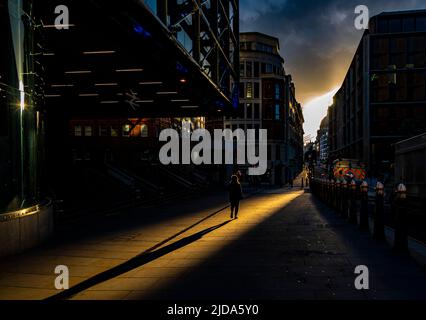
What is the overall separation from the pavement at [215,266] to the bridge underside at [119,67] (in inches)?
217

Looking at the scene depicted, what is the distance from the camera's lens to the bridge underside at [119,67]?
36.7 ft

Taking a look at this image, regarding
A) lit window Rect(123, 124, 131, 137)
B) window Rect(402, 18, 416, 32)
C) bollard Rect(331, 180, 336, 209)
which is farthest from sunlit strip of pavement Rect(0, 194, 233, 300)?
window Rect(402, 18, 416, 32)

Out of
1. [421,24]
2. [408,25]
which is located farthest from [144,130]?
[421,24]

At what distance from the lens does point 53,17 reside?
457 inches

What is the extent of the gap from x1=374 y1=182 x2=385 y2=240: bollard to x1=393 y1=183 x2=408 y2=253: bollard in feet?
3.06

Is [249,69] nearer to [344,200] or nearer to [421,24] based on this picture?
[421,24]

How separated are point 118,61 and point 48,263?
1121cm

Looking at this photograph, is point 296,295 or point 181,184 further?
→ point 181,184

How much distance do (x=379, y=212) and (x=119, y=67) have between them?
13.1 m

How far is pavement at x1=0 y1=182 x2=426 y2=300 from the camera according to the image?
16.9 feet

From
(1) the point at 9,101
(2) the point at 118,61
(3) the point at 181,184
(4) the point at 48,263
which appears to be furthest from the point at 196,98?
(4) the point at 48,263

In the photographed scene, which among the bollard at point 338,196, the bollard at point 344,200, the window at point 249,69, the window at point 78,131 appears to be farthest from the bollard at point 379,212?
the window at point 249,69

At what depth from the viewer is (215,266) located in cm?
657

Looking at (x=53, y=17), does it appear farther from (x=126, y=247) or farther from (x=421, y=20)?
(x=421, y=20)
